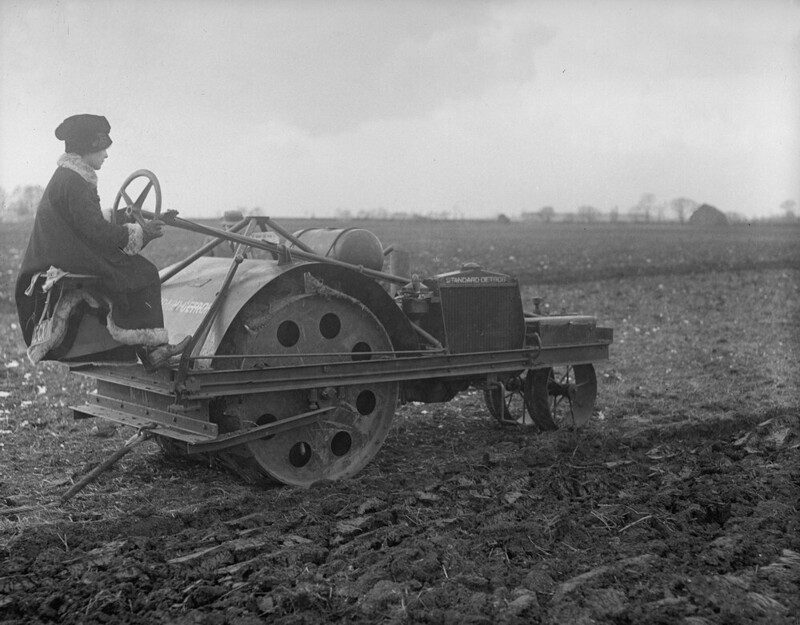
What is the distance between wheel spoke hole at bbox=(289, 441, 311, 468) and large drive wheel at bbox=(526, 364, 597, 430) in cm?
266

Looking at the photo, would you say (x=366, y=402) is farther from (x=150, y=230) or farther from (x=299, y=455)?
(x=150, y=230)

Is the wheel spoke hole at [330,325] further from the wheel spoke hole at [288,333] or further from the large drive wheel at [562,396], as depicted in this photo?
the large drive wheel at [562,396]

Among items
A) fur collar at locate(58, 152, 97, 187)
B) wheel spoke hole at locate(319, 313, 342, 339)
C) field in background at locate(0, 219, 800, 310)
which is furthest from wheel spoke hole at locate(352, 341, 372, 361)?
field in background at locate(0, 219, 800, 310)

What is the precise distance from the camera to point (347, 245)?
7.11 meters

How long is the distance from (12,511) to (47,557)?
100 cm

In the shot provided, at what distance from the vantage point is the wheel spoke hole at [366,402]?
6.83 meters

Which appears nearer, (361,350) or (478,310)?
(361,350)

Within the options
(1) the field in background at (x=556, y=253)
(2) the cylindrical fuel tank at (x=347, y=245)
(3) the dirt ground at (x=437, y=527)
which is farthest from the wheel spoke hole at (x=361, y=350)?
(1) the field in background at (x=556, y=253)

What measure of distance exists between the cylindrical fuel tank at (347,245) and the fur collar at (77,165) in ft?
6.82

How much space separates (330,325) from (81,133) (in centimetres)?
220

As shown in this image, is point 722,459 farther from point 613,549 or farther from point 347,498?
point 347,498

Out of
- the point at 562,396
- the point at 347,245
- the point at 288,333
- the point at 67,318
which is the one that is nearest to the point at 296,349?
the point at 288,333

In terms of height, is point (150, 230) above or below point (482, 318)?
above

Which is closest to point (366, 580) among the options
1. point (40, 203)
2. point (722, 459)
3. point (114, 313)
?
point (114, 313)
